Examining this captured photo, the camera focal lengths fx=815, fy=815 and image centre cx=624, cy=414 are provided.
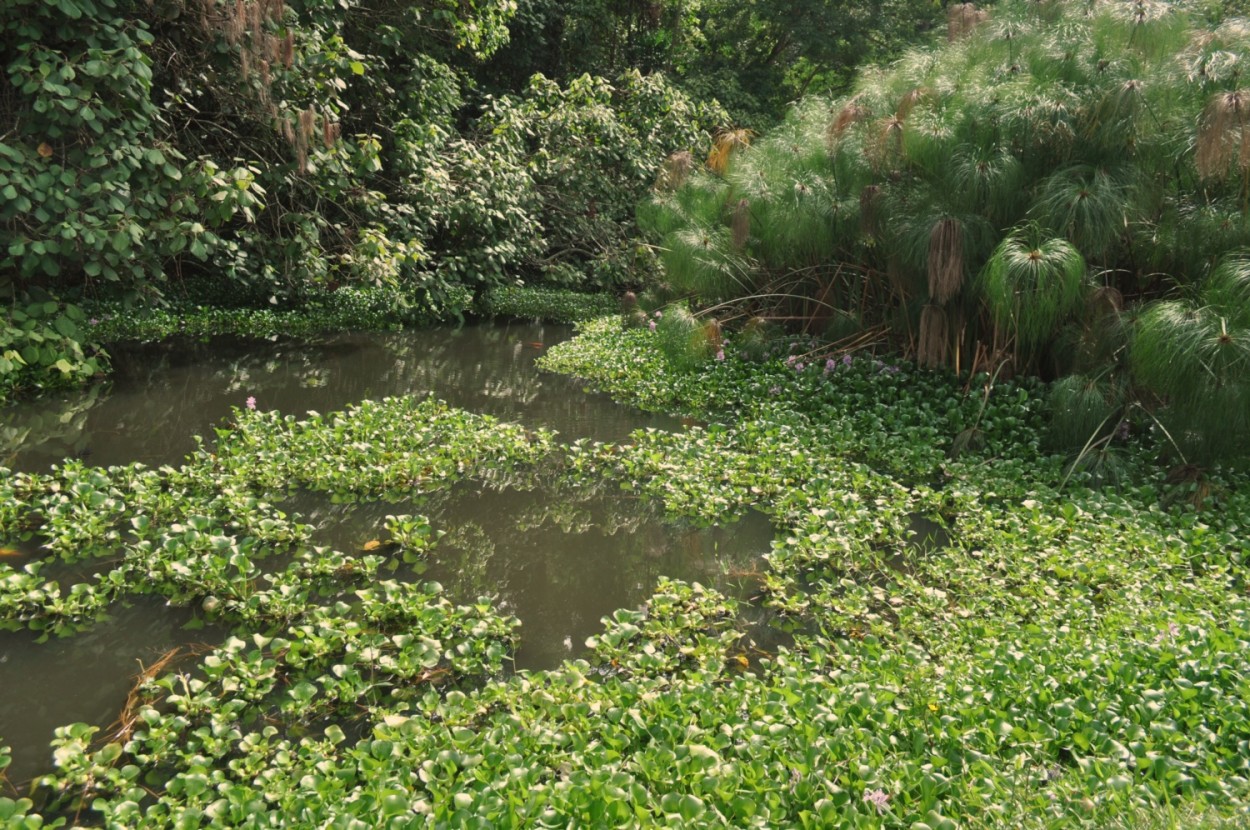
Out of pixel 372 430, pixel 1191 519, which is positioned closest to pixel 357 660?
pixel 372 430

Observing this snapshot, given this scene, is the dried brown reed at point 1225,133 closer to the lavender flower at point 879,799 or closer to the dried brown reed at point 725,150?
the lavender flower at point 879,799

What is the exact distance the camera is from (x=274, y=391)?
7.81m

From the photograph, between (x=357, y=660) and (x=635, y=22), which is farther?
(x=635, y=22)

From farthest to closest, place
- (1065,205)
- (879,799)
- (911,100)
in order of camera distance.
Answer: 1. (911,100)
2. (1065,205)
3. (879,799)

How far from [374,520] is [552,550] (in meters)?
1.09

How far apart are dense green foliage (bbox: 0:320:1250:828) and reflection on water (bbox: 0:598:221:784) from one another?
11cm

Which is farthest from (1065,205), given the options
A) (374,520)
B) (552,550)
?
(374,520)

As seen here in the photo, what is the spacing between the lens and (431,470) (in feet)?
17.9

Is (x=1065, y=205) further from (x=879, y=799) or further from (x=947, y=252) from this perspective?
(x=879, y=799)

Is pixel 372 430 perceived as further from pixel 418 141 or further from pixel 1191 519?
pixel 418 141

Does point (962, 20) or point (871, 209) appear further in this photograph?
point (962, 20)

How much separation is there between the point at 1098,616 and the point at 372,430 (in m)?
4.55

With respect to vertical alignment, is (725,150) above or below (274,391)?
above

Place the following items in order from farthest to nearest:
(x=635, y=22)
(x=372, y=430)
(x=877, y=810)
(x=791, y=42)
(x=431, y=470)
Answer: (x=791, y=42)
(x=635, y=22)
(x=372, y=430)
(x=431, y=470)
(x=877, y=810)
